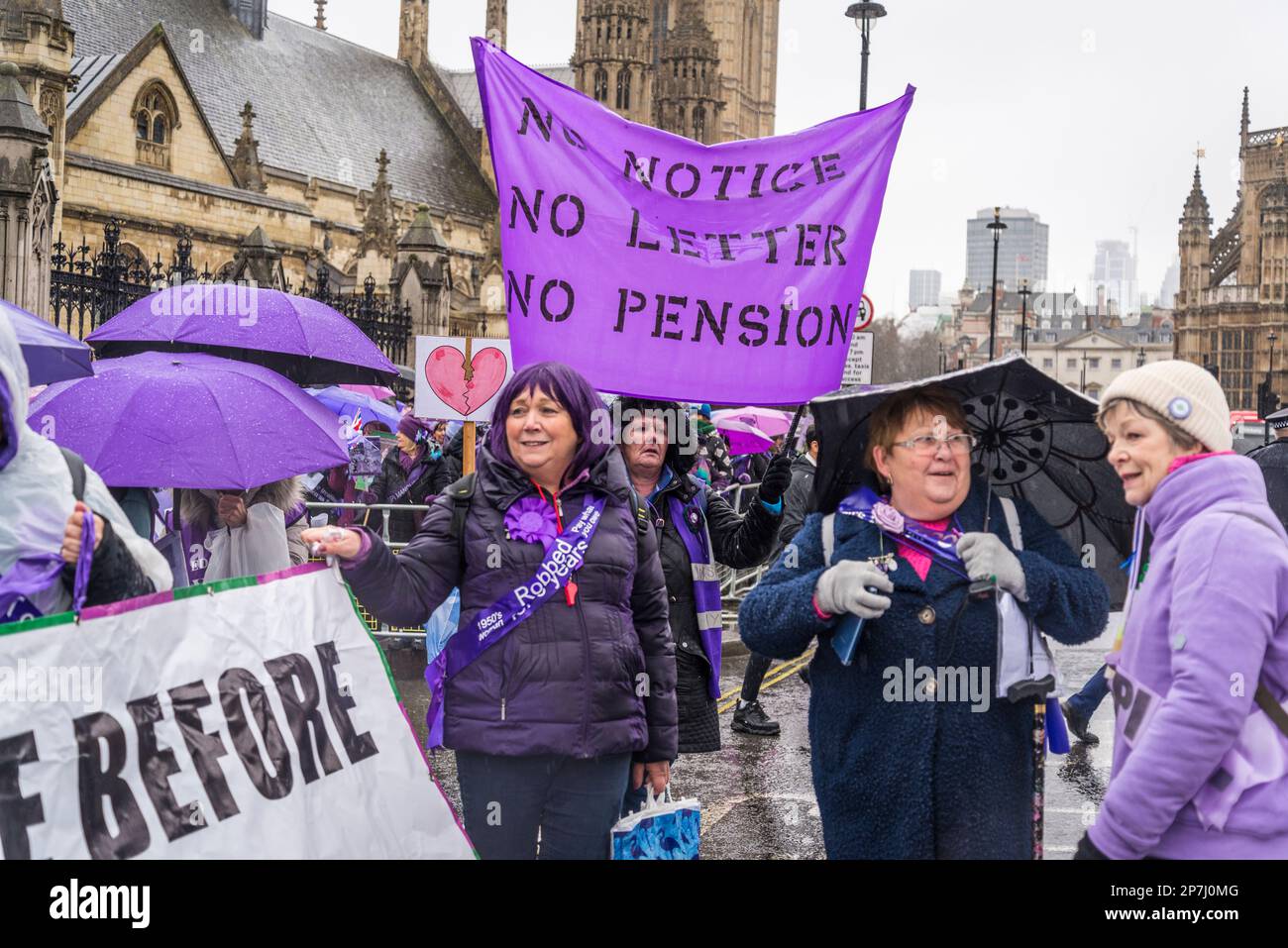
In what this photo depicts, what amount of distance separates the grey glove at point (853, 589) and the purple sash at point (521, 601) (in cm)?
77

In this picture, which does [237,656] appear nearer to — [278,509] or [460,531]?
[460,531]

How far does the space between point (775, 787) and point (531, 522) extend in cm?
444

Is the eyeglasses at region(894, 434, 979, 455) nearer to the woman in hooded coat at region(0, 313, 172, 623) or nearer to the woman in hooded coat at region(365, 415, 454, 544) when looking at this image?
the woman in hooded coat at region(0, 313, 172, 623)

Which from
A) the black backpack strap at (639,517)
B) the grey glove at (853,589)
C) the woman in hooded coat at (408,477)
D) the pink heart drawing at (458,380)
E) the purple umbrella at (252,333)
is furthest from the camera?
the woman in hooded coat at (408,477)

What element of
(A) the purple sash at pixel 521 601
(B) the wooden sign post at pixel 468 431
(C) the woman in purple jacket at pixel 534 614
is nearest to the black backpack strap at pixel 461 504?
(C) the woman in purple jacket at pixel 534 614

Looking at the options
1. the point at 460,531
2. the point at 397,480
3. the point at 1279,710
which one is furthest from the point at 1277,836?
the point at 397,480

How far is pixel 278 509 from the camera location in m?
6.99

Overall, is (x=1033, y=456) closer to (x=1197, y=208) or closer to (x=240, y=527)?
(x=240, y=527)

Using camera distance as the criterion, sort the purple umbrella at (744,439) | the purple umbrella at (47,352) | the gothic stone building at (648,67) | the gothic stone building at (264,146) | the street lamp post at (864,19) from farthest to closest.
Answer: the gothic stone building at (648,67) < the gothic stone building at (264,146) < the street lamp post at (864,19) < the purple umbrella at (744,439) < the purple umbrella at (47,352)

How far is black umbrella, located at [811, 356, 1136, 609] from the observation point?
13.5 feet

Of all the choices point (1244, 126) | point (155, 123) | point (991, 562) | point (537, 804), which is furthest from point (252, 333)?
point (1244, 126)

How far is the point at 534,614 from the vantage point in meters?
4.20

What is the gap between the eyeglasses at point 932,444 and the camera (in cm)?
396

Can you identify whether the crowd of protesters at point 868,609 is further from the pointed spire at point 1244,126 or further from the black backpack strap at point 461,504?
the pointed spire at point 1244,126
